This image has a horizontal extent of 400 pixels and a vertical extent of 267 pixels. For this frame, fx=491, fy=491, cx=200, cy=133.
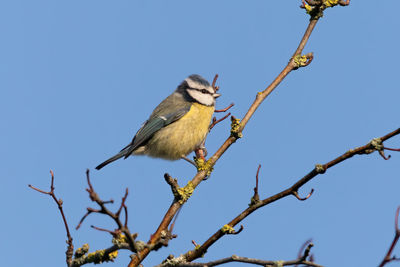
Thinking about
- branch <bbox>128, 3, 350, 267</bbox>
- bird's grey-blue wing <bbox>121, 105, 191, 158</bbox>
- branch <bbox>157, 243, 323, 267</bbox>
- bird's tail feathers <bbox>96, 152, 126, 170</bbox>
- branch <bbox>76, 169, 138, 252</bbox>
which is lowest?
branch <bbox>157, 243, 323, 267</bbox>

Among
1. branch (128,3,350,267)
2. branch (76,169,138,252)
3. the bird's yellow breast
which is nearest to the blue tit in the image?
the bird's yellow breast

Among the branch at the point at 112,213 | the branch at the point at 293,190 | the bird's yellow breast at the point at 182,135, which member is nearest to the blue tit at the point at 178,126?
the bird's yellow breast at the point at 182,135

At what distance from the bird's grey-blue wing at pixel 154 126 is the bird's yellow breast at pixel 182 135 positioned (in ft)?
0.15

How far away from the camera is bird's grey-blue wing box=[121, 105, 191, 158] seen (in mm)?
5641

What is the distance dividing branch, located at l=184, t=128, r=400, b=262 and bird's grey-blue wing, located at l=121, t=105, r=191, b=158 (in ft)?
9.05

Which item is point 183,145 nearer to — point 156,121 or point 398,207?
point 156,121

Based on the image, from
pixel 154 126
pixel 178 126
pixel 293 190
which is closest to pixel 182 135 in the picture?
pixel 178 126

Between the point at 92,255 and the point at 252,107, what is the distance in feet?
5.55

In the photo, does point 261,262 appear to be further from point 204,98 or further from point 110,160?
point 204,98

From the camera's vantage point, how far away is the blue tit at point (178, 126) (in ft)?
18.0

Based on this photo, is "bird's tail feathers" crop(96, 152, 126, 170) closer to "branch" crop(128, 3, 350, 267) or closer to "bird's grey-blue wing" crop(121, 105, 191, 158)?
"bird's grey-blue wing" crop(121, 105, 191, 158)

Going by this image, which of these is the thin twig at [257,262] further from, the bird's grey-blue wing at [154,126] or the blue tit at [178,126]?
the bird's grey-blue wing at [154,126]

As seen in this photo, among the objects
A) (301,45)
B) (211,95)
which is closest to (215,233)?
(301,45)

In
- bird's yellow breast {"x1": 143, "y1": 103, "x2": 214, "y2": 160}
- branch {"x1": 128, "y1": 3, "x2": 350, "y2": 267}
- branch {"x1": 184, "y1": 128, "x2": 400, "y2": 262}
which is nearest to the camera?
branch {"x1": 184, "y1": 128, "x2": 400, "y2": 262}
